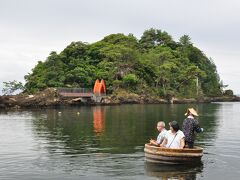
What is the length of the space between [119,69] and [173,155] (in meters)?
114

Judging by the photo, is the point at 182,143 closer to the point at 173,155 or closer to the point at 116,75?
the point at 173,155

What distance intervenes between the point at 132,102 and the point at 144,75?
16.8 meters

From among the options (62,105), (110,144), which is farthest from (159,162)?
(62,105)

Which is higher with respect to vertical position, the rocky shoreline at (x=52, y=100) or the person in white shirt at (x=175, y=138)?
the rocky shoreline at (x=52, y=100)

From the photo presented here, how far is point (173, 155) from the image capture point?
2294 cm

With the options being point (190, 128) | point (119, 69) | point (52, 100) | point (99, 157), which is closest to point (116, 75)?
point (119, 69)

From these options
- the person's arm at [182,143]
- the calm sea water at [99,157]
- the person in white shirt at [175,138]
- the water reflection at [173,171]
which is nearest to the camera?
the water reflection at [173,171]

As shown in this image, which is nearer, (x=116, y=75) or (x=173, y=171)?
(x=173, y=171)

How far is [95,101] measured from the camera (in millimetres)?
120688

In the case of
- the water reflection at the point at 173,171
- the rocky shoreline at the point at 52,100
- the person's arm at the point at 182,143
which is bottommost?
the water reflection at the point at 173,171

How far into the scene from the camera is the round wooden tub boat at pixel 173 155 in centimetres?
2294

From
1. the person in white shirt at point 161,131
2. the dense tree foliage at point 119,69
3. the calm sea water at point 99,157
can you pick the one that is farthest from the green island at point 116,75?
the person in white shirt at point 161,131

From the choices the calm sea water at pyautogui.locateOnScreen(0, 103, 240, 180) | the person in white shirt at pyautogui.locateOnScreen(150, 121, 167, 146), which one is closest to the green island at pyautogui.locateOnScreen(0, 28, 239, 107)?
the calm sea water at pyautogui.locateOnScreen(0, 103, 240, 180)

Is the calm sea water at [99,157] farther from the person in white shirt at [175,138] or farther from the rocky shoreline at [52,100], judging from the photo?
the rocky shoreline at [52,100]
